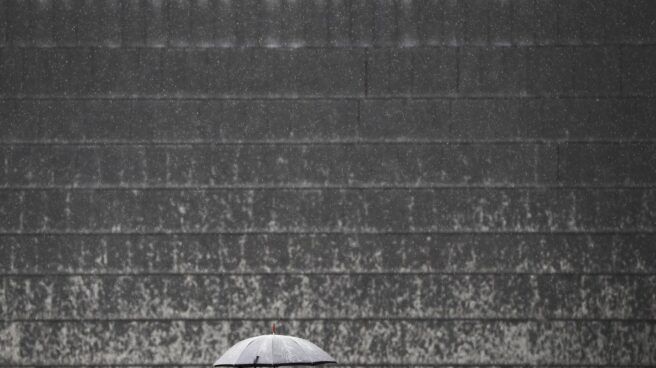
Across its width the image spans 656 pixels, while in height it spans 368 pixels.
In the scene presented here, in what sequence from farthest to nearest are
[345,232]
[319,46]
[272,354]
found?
1. [319,46]
2. [345,232]
3. [272,354]

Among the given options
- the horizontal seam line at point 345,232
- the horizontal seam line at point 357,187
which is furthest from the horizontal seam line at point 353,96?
the horizontal seam line at point 345,232

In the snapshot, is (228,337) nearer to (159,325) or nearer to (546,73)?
(159,325)

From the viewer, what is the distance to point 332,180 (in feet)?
26.7

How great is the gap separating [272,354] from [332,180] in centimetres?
261

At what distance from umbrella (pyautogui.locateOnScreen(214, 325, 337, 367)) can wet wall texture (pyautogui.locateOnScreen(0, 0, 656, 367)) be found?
206 centimetres

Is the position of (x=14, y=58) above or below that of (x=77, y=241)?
above

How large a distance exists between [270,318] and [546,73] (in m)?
3.31

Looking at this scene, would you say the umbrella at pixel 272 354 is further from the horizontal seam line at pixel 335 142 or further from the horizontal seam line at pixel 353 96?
the horizontal seam line at pixel 353 96

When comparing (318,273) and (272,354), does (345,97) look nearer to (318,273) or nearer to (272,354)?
(318,273)

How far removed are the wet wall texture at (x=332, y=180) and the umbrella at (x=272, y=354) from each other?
2.06 m

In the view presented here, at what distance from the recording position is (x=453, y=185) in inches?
320

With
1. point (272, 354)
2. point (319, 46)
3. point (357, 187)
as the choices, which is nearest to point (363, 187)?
point (357, 187)

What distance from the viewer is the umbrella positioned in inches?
228

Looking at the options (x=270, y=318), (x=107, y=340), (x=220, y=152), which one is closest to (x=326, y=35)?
(x=220, y=152)
